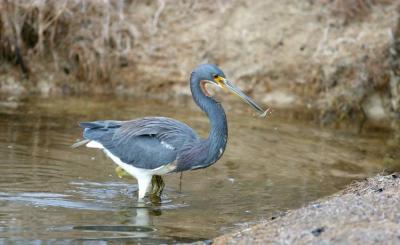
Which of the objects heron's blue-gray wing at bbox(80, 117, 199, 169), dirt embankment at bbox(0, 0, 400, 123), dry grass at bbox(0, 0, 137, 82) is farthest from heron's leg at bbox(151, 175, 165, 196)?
dry grass at bbox(0, 0, 137, 82)

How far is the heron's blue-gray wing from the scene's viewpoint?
28.5 ft

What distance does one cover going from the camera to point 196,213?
8.28 metres

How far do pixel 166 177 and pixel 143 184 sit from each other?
1.10m

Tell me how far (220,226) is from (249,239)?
1.37 meters

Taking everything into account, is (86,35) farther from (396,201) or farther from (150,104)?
(396,201)

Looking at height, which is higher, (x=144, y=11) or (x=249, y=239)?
(x=144, y=11)

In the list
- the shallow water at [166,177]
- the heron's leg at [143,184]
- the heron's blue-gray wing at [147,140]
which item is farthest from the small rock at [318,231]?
the heron's leg at [143,184]

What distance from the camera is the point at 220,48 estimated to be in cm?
1395

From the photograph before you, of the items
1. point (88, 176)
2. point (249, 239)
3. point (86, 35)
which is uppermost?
point (86, 35)

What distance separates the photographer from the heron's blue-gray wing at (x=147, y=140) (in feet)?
28.5

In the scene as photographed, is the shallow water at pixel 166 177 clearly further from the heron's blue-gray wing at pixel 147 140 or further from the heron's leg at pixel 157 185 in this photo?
the heron's blue-gray wing at pixel 147 140

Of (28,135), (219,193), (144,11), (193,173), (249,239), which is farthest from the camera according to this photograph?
(144,11)

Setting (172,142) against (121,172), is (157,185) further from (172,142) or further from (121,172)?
(172,142)

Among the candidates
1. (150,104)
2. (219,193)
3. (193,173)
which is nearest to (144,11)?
(150,104)
